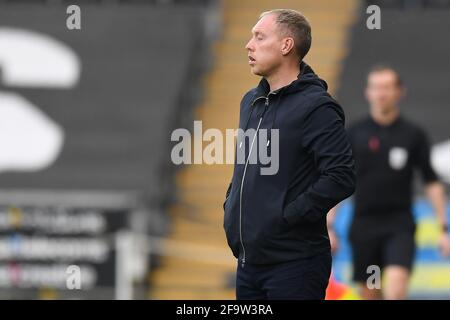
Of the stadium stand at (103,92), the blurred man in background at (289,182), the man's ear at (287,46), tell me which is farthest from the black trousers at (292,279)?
the stadium stand at (103,92)

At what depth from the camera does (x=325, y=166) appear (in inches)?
221

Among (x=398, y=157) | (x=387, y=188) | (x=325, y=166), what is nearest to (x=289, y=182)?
(x=325, y=166)

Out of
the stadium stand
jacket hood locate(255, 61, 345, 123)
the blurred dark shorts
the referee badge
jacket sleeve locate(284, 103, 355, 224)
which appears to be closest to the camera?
jacket sleeve locate(284, 103, 355, 224)

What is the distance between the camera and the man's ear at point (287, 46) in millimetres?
5773

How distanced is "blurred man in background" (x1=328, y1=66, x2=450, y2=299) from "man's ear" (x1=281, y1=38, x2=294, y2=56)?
3543 mm

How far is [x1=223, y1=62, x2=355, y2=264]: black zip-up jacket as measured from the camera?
5594 millimetres

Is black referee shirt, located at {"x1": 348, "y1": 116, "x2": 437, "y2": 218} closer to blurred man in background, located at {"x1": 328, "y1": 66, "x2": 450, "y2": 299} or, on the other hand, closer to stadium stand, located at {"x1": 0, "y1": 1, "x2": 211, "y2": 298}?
blurred man in background, located at {"x1": 328, "y1": 66, "x2": 450, "y2": 299}

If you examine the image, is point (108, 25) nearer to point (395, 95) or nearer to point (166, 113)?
point (166, 113)

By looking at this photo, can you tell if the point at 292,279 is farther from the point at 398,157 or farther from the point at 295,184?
the point at 398,157

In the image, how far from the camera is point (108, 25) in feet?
52.3

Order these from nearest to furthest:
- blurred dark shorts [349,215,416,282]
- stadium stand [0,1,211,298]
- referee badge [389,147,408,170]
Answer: blurred dark shorts [349,215,416,282], referee badge [389,147,408,170], stadium stand [0,1,211,298]

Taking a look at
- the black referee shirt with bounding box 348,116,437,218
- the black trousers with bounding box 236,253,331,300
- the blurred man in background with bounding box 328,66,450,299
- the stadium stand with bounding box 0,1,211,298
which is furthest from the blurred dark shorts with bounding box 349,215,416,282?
the stadium stand with bounding box 0,1,211,298
